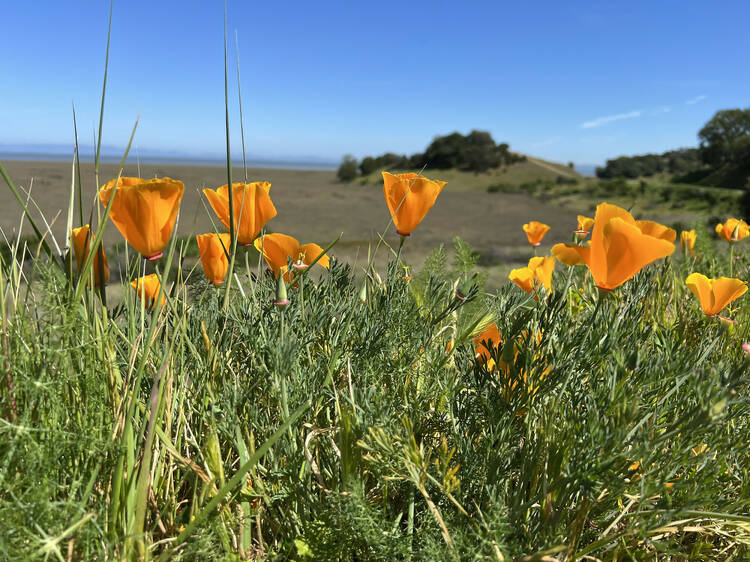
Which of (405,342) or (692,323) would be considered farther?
(692,323)

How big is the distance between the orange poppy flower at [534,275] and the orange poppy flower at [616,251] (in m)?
0.24

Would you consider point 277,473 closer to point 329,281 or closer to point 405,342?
point 405,342

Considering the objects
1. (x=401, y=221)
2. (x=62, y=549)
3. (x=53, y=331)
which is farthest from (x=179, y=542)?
(x=401, y=221)

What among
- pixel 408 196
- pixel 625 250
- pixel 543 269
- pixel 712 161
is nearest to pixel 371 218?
pixel 543 269

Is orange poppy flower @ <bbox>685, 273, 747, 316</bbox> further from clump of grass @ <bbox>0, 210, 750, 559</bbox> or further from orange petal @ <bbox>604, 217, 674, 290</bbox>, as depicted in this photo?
orange petal @ <bbox>604, 217, 674, 290</bbox>

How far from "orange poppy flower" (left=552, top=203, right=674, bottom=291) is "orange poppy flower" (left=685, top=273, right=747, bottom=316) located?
1.07 feet

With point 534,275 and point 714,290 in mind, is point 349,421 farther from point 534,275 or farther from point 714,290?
point 714,290

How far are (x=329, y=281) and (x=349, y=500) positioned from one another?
565mm

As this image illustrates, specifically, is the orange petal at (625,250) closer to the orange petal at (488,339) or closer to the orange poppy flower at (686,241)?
the orange petal at (488,339)

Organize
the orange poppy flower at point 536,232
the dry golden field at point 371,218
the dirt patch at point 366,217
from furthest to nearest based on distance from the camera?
the dirt patch at point 366,217 → the dry golden field at point 371,218 → the orange poppy flower at point 536,232

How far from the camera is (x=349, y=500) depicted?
0.78 metres

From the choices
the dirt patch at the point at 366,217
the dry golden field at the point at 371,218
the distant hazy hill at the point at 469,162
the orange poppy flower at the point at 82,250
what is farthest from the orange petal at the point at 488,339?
the distant hazy hill at the point at 469,162

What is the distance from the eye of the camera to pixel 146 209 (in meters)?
0.86

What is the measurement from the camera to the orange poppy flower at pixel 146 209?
0.85m
